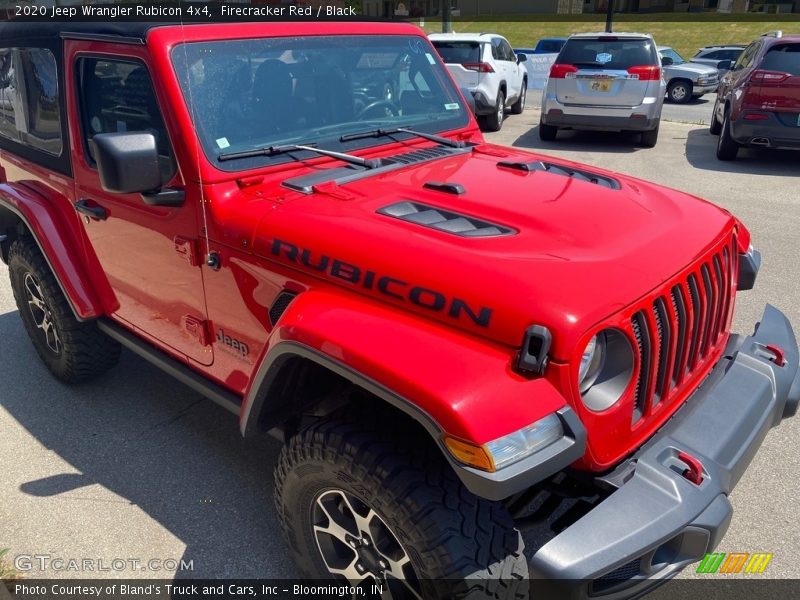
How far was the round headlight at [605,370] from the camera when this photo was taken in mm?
1861

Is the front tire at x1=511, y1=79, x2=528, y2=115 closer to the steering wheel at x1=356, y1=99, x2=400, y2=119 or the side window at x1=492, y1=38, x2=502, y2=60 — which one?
the side window at x1=492, y1=38, x2=502, y2=60

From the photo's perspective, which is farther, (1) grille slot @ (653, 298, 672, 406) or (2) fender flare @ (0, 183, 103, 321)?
(2) fender flare @ (0, 183, 103, 321)

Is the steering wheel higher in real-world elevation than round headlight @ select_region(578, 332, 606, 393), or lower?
higher

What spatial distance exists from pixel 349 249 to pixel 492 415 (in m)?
0.75

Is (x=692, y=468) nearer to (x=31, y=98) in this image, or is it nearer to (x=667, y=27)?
(x=31, y=98)

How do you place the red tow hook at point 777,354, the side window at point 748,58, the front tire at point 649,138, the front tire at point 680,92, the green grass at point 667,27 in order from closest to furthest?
1. the red tow hook at point 777,354
2. the side window at point 748,58
3. the front tire at point 649,138
4. the front tire at point 680,92
5. the green grass at point 667,27

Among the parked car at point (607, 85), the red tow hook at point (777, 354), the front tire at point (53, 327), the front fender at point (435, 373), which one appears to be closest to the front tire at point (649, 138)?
the parked car at point (607, 85)

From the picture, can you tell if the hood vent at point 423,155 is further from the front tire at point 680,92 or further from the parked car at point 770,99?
the front tire at point 680,92

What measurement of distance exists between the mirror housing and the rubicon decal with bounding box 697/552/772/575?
8.24 feet

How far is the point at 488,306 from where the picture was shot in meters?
1.81

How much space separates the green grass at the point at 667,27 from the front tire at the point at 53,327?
88.8 ft

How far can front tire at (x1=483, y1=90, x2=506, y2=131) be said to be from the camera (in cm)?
1169

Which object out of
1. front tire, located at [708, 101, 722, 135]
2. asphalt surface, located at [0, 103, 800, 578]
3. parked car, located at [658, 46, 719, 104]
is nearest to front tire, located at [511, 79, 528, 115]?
front tire, located at [708, 101, 722, 135]

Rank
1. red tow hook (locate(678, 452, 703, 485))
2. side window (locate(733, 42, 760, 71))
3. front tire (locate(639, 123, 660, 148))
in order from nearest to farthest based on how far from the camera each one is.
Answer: red tow hook (locate(678, 452, 703, 485)) < side window (locate(733, 42, 760, 71)) < front tire (locate(639, 123, 660, 148))
